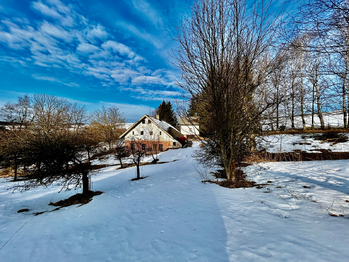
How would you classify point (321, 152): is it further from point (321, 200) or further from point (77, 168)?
point (77, 168)

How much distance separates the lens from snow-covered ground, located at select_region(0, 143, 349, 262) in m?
2.46

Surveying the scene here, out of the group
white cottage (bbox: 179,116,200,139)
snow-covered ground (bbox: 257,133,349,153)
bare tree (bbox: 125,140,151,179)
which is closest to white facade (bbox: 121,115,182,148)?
white cottage (bbox: 179,116,200,139)

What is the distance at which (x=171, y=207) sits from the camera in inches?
184

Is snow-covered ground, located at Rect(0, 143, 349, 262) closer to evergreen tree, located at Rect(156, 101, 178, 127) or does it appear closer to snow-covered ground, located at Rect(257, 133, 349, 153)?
snow-covered ground, located at Rect(257, 133, 349, 153)

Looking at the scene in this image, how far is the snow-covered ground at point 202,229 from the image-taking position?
8.08 ft

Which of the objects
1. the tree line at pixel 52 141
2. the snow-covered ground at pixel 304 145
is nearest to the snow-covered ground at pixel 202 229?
the tree line at pixel 52 141

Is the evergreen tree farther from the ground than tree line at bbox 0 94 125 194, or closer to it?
farther from the ground

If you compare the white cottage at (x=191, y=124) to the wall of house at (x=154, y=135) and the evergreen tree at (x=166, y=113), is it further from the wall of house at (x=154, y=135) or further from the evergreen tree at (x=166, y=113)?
the evergreen tree at (x=166, y=113)

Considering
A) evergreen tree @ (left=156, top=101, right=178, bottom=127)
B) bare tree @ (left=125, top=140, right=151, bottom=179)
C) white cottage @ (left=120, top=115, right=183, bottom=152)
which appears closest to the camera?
bare tree @ (left=125, top=140, right=151, bottom=179)

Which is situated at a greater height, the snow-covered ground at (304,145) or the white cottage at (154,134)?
the white cottage at (154,134)

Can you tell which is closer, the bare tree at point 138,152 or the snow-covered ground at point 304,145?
the snow-covered ground at point 304,145

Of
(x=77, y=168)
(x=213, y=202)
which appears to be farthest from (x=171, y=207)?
(x=77, y=168)

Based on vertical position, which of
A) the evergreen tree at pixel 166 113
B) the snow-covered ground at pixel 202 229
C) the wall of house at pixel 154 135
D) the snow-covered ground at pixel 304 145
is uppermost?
the evergreen tree at pixel 166 113

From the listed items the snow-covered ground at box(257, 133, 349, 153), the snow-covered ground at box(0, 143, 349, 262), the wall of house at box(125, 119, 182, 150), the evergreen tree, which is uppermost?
the evergreen tree
